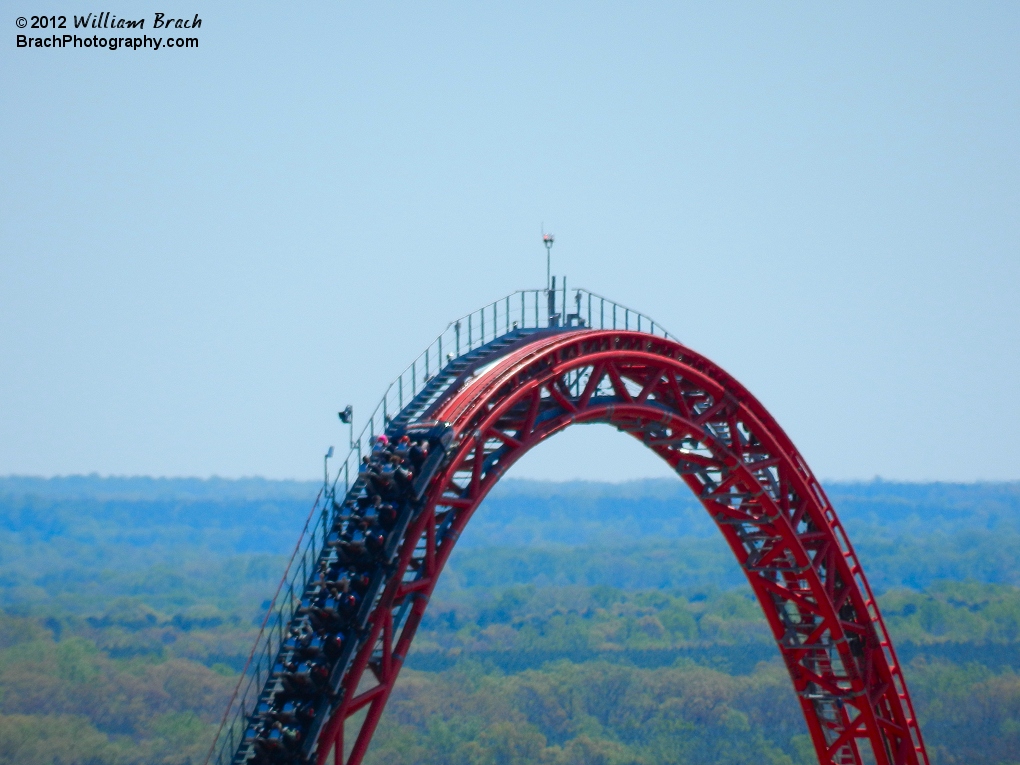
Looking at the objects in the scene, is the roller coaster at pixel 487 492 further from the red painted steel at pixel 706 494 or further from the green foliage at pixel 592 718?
the green foliage at pixel 592 718

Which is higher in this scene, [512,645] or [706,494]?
[706,494]

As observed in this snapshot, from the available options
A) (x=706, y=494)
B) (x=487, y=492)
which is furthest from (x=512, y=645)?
(x=487, y=492)

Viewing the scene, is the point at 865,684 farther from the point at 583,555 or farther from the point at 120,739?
the point at 583,555

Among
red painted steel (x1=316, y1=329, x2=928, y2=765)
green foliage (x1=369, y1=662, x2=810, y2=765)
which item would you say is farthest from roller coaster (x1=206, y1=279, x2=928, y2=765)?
green foliage (x1=369, y1=662, x2=810, y2=765)

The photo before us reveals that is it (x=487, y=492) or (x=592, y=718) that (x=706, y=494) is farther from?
(x=592, y=718)

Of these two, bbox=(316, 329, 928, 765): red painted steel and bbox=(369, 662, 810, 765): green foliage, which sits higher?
bbox=(316, 329, 928, 765): red painted steel

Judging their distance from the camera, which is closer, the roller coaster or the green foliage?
the roller coaster

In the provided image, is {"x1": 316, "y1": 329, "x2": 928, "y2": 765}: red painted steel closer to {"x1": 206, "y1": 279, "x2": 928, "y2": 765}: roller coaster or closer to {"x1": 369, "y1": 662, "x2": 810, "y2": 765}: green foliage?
{"x1": 206, "y1": 279, "x2": 928, "y2": 765}: roller coaster
